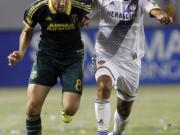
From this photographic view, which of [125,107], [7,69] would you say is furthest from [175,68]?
[125,107]

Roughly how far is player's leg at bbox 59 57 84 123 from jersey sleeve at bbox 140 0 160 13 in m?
1.19

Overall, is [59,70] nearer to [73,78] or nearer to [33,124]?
[73,78]

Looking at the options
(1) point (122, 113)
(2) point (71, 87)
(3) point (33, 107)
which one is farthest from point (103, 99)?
(1) point (122, 113)

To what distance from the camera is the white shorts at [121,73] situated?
11.5 metres

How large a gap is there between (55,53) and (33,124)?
102 centimetres

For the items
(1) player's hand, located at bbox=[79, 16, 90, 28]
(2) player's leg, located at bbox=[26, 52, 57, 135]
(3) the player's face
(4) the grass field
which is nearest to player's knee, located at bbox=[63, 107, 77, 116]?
(2) player's leg, located at bbox=[26, 52, 57, 135]

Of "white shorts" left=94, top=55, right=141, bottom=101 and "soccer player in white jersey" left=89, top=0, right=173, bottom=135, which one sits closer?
"soccer player in white jersey" left=89, top=0, right=173, bottom=135

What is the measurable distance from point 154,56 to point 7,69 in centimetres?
404

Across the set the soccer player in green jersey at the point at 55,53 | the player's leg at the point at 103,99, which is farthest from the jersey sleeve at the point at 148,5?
the player's leg at the point at 103,99

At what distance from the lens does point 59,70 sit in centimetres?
1123

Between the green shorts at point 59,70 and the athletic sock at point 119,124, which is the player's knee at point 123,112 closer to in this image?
the athletic sock at point 119,124

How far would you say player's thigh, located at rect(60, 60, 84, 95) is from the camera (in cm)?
1103

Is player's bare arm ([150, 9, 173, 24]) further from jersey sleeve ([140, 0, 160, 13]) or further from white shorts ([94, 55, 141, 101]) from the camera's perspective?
white shorts ([94, 55, 141, 101])

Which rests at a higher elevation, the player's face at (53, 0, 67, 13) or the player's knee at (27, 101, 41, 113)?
the player's face at (53, 0, 67, 13)
